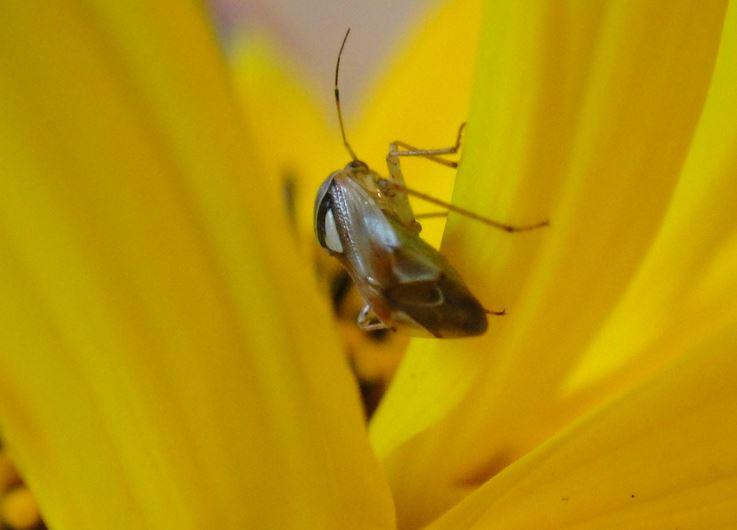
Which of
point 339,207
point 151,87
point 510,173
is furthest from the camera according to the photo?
point 339,207

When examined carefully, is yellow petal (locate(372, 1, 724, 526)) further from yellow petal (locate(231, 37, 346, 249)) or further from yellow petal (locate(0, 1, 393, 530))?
yellow petal (locate(231, 37, 346, 249))

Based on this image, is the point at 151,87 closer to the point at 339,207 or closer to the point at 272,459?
the point at 272,459

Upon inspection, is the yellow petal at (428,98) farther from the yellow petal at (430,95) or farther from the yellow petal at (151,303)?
the yellow petal at (151,303)

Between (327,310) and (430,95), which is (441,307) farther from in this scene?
Answer: (430,95)

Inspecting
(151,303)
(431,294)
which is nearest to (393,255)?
(431,294)

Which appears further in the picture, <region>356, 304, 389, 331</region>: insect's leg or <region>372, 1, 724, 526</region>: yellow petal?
<region>356, 304, 389, 331</region>: insect's leg

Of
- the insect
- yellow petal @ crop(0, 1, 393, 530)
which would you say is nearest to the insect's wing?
the insect

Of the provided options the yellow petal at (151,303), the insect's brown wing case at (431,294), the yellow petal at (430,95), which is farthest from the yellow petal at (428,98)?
the yellow petal at (151,303)

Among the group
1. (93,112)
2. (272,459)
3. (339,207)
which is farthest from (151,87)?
(339,207)
